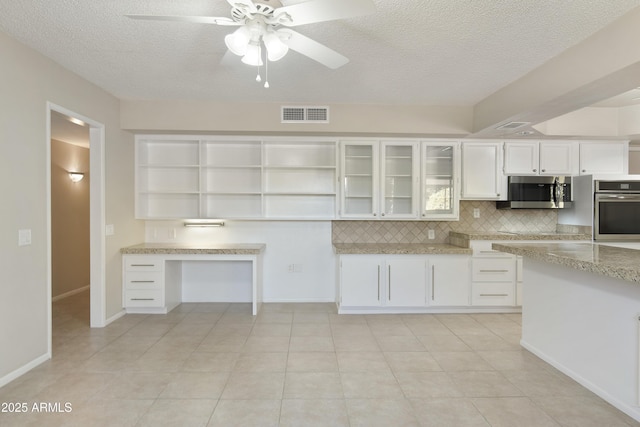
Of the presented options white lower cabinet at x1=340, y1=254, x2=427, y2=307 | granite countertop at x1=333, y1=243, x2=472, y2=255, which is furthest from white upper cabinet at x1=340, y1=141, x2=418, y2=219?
white lower cabinet at x1=340, y1=254, x2=427, y2=307

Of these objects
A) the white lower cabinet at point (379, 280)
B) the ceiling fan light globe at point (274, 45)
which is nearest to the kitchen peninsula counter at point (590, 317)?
the white lower cabinet at point (379, 280)

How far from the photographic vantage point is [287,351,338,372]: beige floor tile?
102 inches

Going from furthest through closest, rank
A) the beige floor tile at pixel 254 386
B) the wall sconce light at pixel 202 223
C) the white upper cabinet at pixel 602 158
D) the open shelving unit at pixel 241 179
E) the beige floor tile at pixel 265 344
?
the wall sconce light at pixel 202 223, the open shelving unit at pixel 241 179, the white upper cabinet at pixel 602 158, the beige floor tile at pixel 265 344, the beige floor tile at pixel 254 386

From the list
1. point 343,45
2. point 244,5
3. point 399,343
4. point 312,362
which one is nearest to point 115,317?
point 312,362

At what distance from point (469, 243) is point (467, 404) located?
2192mm

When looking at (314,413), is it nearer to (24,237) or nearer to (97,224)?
(24,237)

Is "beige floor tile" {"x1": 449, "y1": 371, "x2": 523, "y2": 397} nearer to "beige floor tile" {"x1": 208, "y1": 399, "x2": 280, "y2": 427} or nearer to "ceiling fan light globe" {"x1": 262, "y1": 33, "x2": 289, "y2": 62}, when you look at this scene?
"beige floor tile" {"x1": 208, "y1": 399, "x2": 280, "y2": 427}

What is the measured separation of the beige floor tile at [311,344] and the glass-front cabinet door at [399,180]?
5.77 feet

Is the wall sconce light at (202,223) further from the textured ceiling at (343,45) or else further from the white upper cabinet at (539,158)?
the white upper cabinet at (539,158)

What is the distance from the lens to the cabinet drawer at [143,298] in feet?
12.7

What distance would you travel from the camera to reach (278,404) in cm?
213

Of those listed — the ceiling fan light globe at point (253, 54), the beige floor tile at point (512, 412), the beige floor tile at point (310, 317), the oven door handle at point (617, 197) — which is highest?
the ceiling fan light globe at point (253, 54)

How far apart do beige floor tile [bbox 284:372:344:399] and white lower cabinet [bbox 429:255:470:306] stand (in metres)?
1.93

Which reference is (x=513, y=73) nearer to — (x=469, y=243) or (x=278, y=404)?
(x=469, y=243)
